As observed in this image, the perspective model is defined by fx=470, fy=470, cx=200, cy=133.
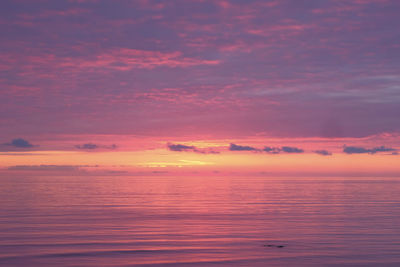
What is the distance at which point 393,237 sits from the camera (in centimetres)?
2959

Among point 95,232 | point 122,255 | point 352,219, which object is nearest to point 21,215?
point 95,232

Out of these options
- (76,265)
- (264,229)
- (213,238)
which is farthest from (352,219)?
(76,265)

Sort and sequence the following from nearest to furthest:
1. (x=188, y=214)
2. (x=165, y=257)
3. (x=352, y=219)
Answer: (x=165, y=257), (x=352, y=219), (x=188, y=214)

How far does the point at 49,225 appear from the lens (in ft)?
116

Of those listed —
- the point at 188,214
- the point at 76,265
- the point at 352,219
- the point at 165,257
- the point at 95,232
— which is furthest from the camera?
the point at 188,214

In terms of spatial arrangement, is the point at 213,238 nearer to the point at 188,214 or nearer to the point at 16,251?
the point at 16,251

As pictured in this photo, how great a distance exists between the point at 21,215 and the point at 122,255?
72.7 ft

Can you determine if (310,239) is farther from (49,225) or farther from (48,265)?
(49,225)

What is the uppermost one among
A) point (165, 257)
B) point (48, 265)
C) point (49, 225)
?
point (49, 225)

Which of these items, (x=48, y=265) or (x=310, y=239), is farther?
(x=310, y=239)

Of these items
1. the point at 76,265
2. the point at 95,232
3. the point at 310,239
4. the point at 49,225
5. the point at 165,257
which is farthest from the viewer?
the point at 49,225

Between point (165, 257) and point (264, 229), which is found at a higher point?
point (264, 229)

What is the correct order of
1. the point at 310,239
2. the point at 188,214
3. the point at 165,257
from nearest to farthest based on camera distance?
the point at 165,257 → the point at 310,239 → the point at 188,214

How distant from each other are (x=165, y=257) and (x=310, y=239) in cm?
1022
